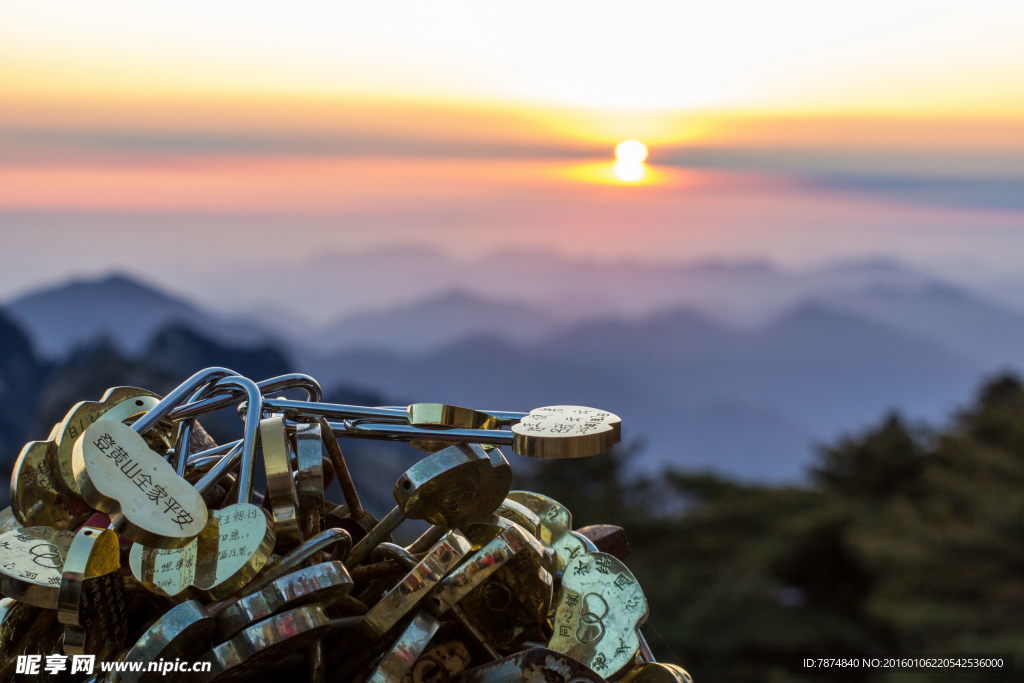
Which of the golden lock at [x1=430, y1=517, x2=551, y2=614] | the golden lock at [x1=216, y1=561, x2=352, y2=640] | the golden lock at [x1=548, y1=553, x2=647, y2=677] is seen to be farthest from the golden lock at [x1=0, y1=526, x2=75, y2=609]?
Result: the golden lock at [x1=548, y1=553, x2=647, y2=677]

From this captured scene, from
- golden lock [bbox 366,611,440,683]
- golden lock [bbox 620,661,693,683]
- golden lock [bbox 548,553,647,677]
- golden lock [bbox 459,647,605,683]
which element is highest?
golden lock [bbox 366,611,440,683]

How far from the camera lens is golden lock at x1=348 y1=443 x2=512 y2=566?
94 centimetres

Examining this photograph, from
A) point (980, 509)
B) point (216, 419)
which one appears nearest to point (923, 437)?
point (980, 509)

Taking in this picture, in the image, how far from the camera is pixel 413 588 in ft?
2.94

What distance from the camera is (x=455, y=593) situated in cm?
89

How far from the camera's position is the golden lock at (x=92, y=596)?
890 mm

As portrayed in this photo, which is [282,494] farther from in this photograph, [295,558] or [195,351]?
[195,351]

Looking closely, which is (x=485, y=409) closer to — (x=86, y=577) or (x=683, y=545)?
(x=86, y=577)

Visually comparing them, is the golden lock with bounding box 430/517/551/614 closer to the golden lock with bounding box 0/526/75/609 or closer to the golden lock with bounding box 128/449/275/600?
the golden lock with bounding box 128/449/275/600

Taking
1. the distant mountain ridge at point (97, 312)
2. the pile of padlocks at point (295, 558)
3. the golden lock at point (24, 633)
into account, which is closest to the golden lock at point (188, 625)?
the pile of padlocks at point (295, 558)

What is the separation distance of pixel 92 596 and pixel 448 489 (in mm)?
288

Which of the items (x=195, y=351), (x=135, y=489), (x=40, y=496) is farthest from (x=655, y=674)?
(x=195, y=351)

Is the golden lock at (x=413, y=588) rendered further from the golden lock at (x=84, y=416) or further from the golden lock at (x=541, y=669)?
the golden lock at (x=84, y=416)

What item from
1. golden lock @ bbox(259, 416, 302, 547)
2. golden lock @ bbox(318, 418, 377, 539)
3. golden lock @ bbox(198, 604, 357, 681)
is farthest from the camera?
golden lock @ bbox(318, 418, 377, 539)
